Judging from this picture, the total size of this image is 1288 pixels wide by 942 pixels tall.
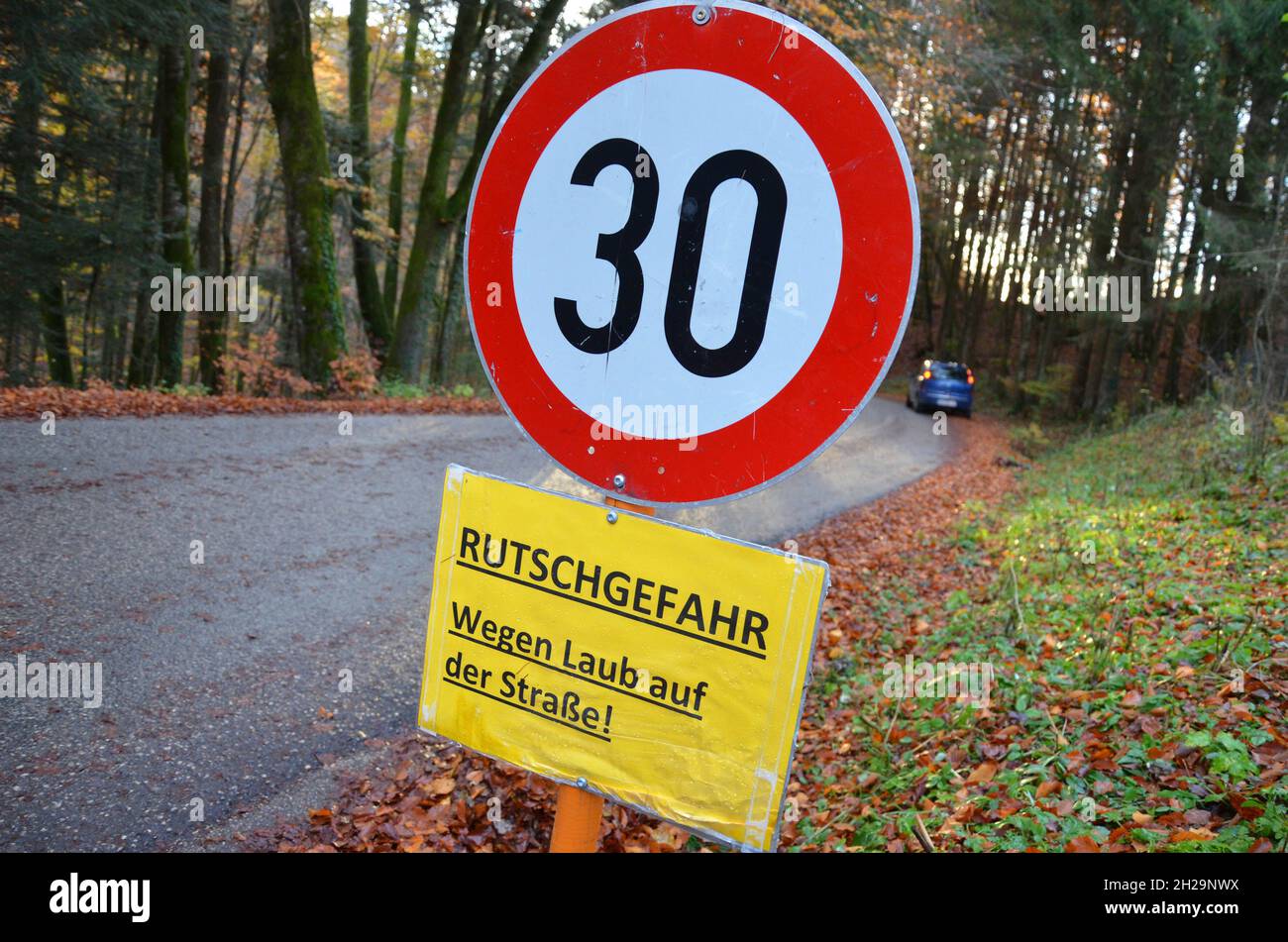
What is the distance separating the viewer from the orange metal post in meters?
1.71

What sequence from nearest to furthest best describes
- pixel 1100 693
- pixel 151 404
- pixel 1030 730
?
1. pixel 1030 730
2. pixel 1100 693
3. pixel 151 404

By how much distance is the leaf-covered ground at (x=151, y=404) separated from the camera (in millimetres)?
9031

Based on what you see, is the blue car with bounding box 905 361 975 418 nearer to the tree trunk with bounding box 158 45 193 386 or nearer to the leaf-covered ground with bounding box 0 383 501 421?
the leaf-covered ground with bounding box 0 383 501 421

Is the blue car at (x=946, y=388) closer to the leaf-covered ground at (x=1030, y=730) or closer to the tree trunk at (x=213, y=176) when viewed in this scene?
the leaf-covered ground at (x=1030, y=730)

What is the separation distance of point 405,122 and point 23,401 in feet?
64.1

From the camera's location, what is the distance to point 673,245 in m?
1.62

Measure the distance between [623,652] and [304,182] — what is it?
584 inches

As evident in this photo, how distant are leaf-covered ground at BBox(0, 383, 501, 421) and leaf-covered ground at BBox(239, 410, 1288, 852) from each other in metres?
7.51

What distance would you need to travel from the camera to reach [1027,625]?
18.4 ft

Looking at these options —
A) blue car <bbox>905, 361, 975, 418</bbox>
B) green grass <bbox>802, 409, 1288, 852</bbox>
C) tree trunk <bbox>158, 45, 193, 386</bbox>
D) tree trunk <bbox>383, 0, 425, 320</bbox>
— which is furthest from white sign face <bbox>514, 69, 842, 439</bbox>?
blue car <bbox>905, 361, 975, 418</bbox>

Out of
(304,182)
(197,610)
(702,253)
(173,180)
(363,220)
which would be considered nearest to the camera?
(702,253)

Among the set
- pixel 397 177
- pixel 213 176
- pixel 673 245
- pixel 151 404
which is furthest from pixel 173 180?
pixel 673 245

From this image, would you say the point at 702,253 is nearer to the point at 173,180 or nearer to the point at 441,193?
the point at 441,193
